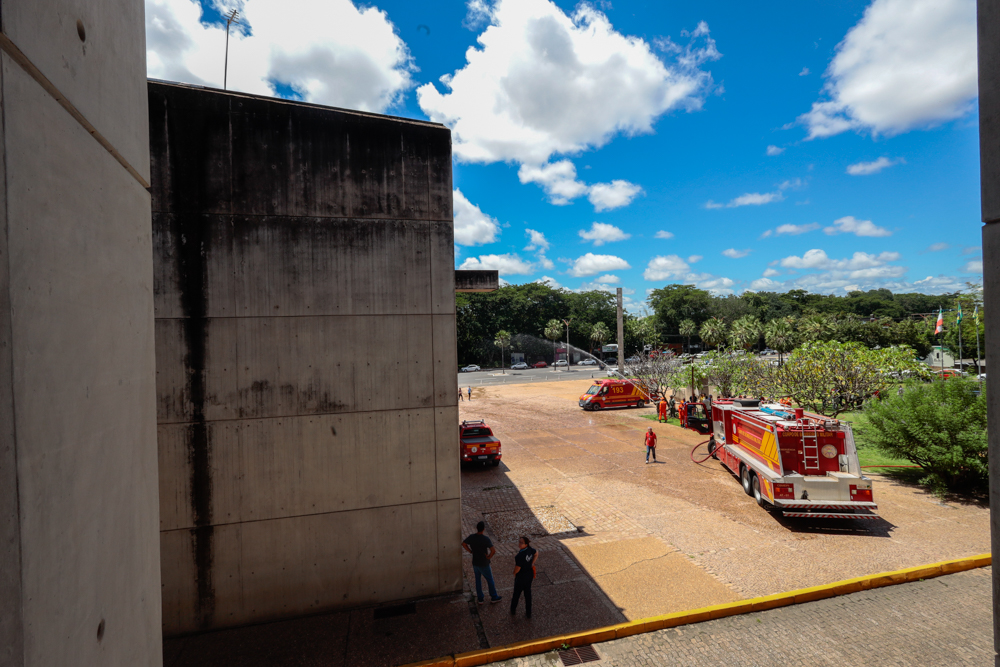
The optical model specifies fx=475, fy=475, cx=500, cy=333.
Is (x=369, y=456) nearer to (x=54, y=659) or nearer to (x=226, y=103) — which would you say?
(x=54, y=659)

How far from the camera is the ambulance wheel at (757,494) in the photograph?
35.4 ft

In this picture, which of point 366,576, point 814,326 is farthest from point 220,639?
point 814,326

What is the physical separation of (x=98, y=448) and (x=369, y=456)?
4553mm

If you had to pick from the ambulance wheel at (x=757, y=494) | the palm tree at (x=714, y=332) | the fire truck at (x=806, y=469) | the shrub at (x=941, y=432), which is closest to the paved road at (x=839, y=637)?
the fire truck at (x=806, y=469)

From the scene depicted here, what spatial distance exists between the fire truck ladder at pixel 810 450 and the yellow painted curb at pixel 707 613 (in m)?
2.53

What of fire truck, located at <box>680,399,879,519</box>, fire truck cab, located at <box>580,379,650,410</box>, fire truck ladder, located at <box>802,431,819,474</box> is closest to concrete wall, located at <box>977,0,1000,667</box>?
fire truck, located at <box>680,399,879,519</box>

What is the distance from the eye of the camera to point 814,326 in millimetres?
52812

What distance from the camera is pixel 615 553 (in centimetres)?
872

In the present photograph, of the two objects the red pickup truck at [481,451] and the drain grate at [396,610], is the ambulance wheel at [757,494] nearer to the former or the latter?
the red pickup truck at [481,451]

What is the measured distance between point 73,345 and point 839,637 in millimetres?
8697

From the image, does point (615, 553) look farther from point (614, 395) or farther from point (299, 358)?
point (614, 395)

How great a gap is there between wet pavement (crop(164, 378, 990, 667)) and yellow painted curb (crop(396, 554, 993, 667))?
198mm

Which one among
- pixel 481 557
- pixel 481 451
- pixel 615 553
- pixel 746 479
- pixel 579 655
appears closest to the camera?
pixel 579 655

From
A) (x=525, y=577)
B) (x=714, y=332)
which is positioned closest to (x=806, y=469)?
(x=525, y=577)
